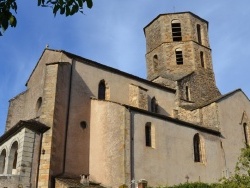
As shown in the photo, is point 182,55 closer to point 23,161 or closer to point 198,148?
point 198,148

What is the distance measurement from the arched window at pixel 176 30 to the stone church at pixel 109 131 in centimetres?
545

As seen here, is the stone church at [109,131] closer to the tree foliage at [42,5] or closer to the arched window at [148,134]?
the arched window at [148,134]

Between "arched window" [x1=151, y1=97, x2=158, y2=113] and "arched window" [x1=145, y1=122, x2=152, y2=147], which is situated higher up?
"arched window" [x1=151, y1=97, x2=158, y2=113]

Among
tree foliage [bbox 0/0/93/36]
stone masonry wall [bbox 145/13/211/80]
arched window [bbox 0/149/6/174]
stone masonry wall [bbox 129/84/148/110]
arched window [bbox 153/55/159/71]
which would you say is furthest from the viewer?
arched window [bbox 153/55/159/71]

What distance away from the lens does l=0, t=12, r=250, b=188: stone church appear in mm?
17969

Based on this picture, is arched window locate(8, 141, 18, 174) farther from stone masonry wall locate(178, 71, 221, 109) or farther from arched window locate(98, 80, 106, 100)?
stone masonry wall locate(178, 71, 221, 109)

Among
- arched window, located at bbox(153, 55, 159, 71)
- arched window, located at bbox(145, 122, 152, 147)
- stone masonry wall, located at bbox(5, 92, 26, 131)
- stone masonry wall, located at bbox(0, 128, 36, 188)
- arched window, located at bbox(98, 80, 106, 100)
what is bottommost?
stone masonry wall, located at bbox(0, 128, 36, 188)

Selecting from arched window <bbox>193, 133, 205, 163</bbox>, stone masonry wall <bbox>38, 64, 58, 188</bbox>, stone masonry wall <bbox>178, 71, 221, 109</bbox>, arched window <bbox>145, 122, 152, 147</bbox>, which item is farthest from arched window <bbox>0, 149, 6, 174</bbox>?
stone masonry wall <bbox>178, 71, 221, 109</bbox>

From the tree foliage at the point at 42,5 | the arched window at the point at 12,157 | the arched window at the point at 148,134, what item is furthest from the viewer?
the arched window at the point at 148,134

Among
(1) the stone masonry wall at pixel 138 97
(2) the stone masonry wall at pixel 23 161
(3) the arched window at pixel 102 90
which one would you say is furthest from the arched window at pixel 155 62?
(2) the stone masonry wall at pixel 23 161

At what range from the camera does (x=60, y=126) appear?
19.2 meters

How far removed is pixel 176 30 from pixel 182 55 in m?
2.77

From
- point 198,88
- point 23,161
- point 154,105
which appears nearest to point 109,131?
point 23,161

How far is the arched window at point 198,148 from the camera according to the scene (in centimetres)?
2159
